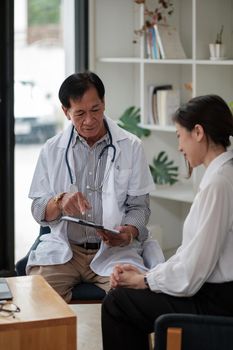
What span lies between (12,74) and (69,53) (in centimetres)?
49

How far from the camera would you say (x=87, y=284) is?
322cm

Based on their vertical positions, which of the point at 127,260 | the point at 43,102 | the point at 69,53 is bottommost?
the point at 127,260

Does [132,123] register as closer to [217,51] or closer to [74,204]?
[217,51]

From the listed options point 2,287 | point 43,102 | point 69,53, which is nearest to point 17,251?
point 43,102

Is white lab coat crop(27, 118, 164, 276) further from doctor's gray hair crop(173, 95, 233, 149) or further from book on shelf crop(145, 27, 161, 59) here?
book on shelf crop(145, 27, 161, 59)

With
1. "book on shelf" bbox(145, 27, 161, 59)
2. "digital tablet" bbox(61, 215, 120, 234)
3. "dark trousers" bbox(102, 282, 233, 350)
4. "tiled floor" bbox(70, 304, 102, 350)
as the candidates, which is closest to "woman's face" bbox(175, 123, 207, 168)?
"dark trousers" bbox(102, 282, 233, 350)

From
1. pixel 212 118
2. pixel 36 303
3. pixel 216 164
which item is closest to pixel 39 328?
pixel 36 303

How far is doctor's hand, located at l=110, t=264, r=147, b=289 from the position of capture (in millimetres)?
2648

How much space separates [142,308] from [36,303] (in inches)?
14.5

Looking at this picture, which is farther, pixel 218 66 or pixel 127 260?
pixel 218 66

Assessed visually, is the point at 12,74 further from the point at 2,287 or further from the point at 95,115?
the point at 2,287

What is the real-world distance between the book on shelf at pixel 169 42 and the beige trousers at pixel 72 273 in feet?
5.22

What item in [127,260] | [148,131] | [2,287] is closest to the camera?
[2,287]

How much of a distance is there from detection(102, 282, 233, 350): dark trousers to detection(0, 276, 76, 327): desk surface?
17 cm
